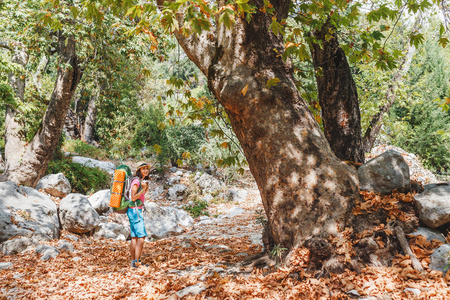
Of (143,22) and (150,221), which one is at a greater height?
(143,22)

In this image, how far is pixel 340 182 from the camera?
9.11ft

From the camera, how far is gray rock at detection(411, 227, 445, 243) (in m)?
2.51

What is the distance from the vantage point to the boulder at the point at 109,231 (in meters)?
6.76

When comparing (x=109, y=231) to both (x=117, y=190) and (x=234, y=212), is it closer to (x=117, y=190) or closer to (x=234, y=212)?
(x=117, y=190)

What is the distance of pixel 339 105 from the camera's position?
166 inches

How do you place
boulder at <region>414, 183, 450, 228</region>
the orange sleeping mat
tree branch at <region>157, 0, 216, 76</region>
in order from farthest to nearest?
the orange sleeping mat → tree branch at <region>157, 0, 216, 76</region> → boulder at <region>414, 183, 450, 228</region>

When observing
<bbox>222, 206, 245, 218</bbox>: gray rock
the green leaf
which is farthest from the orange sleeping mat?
<bbox>222, 206, 245, 218</bbox>: gray rock

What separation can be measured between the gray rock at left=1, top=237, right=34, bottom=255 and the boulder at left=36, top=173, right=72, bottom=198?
13.1 ft

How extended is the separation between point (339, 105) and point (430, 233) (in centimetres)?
223

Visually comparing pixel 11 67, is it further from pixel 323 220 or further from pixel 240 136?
pixel 323 220

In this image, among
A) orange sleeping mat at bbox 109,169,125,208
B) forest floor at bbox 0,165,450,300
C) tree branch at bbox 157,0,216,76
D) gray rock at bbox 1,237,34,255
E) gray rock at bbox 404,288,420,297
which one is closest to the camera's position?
gray rock at bbox 404,288,420,297

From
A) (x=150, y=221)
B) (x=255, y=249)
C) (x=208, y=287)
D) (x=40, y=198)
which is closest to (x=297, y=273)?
(x=208, y=287)

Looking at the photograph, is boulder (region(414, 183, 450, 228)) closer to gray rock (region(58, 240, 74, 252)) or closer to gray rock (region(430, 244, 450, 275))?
gray rock (region(430, 244, 450, 275))

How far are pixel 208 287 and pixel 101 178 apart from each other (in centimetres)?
979
